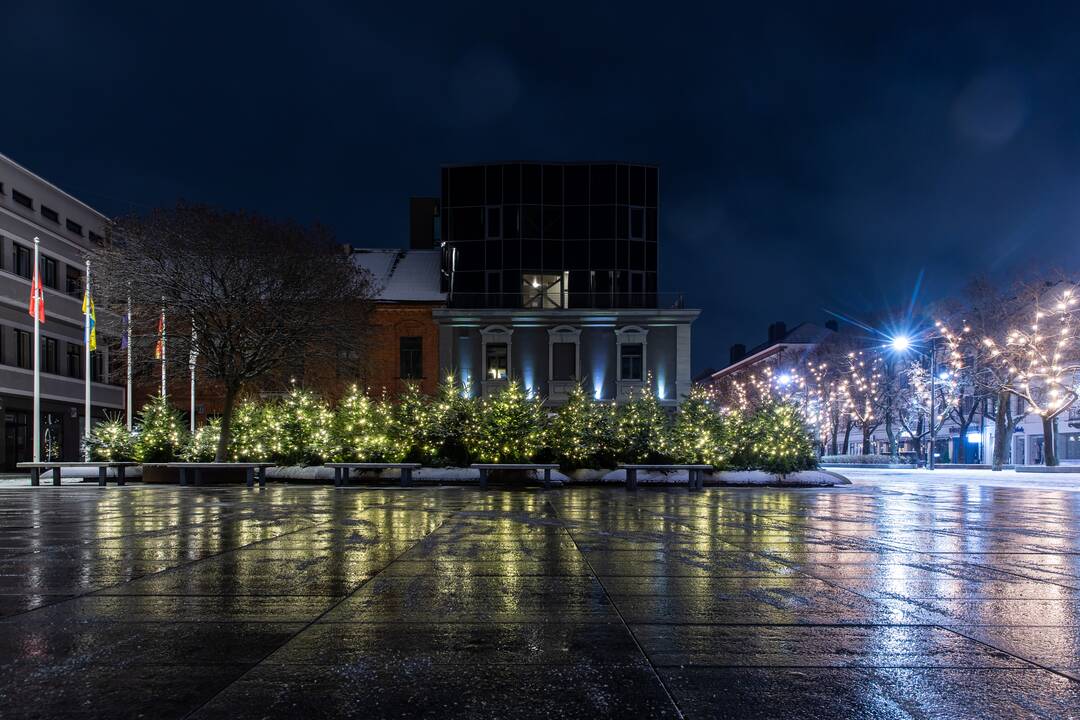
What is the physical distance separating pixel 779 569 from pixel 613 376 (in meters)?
37.8

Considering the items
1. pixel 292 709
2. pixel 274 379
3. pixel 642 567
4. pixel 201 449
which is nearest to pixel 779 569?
pixel 642 567

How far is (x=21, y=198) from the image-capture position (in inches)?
1588

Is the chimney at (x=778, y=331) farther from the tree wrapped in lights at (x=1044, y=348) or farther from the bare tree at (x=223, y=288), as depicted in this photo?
the bare tree at (x=223, y=288)

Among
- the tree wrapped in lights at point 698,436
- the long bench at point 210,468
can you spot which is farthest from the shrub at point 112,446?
the tree wrapped in lights at point 698,436

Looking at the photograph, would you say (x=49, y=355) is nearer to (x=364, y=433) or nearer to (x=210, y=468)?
(x=210, y=468)

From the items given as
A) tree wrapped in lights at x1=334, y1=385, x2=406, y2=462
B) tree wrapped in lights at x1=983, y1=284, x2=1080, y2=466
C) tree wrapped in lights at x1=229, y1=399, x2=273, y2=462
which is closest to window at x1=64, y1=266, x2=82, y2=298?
tree wrapped in lights at x1=229, y1=399, x2=273, y2=462

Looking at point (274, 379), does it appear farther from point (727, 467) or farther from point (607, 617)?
point (607, 617)

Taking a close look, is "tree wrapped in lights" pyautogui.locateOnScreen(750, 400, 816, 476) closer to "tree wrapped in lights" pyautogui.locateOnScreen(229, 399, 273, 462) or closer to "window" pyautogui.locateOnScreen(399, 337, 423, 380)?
"tree wrapped in lights" pyautogui.locateOnScreen(229, 399, 273, 462)

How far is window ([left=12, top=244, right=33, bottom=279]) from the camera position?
3991 cm

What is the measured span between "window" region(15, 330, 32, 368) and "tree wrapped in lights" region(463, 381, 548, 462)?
1170 inches

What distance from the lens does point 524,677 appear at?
399 cm


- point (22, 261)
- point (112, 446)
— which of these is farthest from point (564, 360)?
point (22, 261)

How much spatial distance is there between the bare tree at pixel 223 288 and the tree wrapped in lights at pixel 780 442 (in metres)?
15.8

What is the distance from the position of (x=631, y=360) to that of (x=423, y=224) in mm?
19490
